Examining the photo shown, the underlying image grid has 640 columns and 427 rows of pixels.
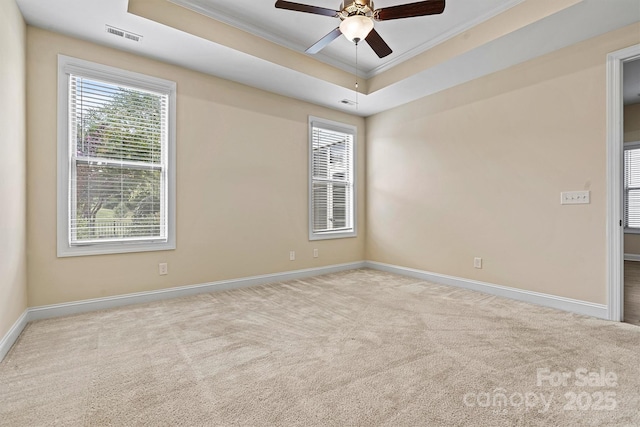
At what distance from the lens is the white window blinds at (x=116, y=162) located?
2998 mm

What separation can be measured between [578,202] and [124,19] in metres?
4.63

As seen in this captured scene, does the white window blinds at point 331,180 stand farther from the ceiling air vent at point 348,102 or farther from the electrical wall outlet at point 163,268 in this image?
the electrical wall outlet at point 163,268

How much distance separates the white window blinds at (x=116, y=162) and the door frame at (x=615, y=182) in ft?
15.0

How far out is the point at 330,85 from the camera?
4.03m

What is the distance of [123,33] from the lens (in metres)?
2.87

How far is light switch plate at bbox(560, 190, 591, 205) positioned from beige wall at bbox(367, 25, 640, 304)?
42 millimetres

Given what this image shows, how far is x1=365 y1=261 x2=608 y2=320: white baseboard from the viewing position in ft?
9.63

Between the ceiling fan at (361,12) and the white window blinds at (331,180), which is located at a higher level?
the ceiling fan at (361,12)

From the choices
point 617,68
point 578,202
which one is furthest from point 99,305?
point 617,68

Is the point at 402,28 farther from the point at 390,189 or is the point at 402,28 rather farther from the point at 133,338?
the point at 133,338

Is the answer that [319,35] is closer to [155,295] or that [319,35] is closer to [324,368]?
[324,368]
